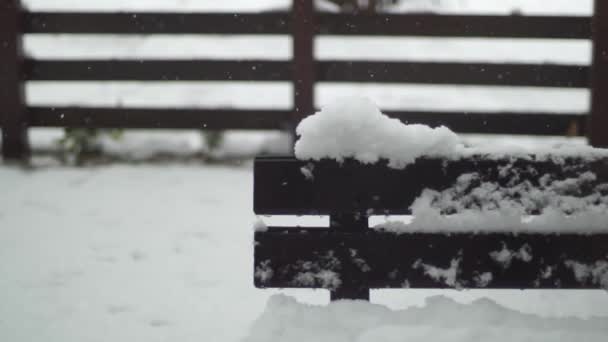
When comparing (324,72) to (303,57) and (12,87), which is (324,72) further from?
(12,87)

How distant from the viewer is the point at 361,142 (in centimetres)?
211

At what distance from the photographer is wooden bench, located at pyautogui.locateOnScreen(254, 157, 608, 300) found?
2.12m

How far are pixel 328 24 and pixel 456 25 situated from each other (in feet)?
3.73

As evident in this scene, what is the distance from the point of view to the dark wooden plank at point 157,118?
5.64 m

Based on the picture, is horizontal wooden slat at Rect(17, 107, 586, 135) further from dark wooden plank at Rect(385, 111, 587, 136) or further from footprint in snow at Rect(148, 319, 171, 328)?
footprint in snow at Rect(148, 319, 171, 328)

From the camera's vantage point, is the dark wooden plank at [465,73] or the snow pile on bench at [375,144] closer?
the snow pile on bench at [375,144]

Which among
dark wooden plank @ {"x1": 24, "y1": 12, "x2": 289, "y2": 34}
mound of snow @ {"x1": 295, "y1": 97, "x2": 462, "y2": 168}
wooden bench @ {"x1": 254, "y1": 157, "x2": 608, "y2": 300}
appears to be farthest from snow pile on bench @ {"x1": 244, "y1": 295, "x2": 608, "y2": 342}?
dark wooden plank @ {"x1": 24, "y1": 12, "x2": 289, "y2": 34}

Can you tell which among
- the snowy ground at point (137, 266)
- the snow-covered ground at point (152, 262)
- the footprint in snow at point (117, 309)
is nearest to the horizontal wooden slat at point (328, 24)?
the snow-covered ground at point (152, 262)

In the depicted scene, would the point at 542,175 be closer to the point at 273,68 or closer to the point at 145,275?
the point at 145,275

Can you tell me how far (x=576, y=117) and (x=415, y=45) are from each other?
20.7 ft

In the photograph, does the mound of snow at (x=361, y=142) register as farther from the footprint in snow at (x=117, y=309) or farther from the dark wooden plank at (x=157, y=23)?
the dark wooden plank at (x=157, y=23)

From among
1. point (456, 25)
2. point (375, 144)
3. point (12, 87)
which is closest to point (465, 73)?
point (456, 25)

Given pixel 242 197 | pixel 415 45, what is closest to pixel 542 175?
pixel 242 197

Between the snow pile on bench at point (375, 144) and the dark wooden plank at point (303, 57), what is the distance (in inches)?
130
